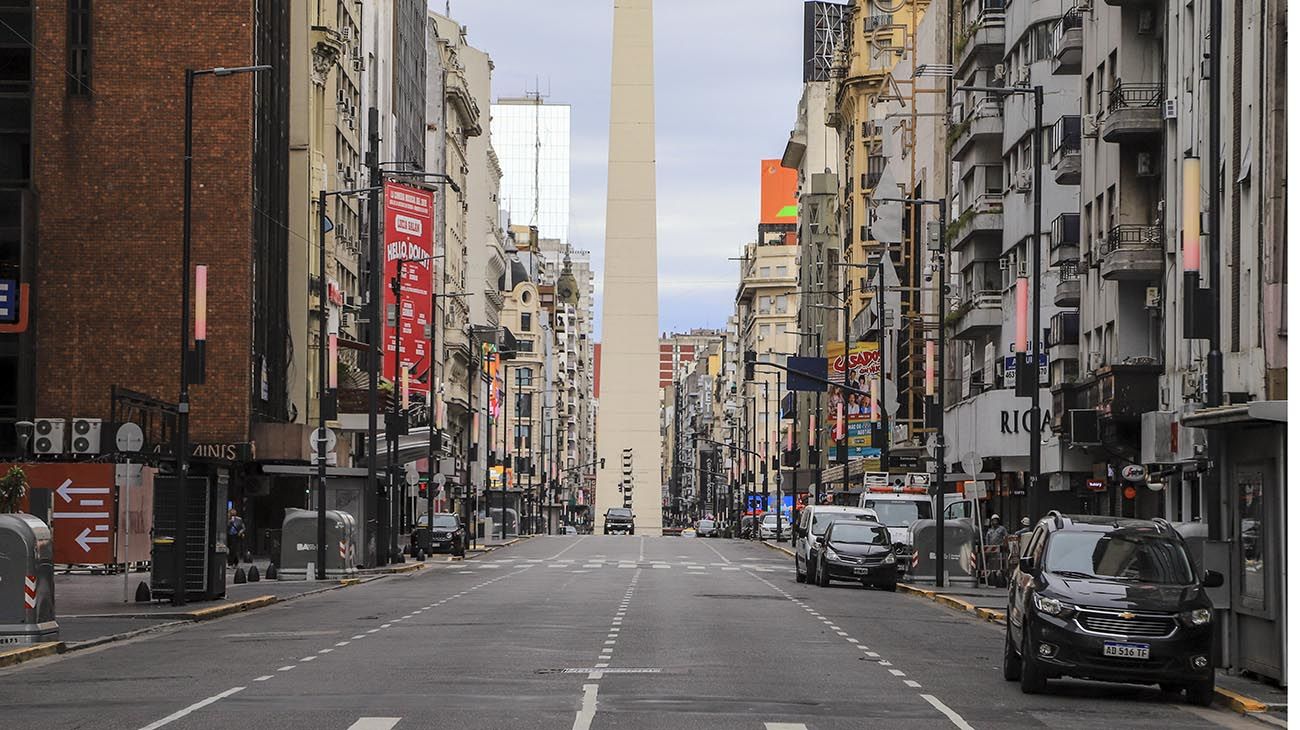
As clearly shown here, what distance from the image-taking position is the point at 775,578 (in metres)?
58.3

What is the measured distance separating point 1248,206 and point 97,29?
3943cm

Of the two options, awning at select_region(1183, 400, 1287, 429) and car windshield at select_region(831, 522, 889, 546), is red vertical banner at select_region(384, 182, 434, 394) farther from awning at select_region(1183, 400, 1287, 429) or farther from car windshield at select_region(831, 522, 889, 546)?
awning at select_region(1183, 400, 1287, 429)

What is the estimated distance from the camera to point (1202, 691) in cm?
2136

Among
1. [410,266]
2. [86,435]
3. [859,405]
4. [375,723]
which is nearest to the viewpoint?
[375,723]

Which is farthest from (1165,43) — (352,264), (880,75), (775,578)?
(880,75)

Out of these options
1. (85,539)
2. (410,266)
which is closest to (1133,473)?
(85,539)

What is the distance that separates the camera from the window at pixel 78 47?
64.5 meters

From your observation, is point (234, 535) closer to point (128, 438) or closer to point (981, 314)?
point (981, 314)

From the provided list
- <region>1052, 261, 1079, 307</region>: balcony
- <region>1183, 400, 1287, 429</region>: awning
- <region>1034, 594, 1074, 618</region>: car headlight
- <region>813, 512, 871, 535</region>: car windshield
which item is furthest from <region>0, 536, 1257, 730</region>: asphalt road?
<region>1052, 261, 1079, 307</region>: balcony

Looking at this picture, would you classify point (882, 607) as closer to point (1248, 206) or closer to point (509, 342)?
point (1248, 206)

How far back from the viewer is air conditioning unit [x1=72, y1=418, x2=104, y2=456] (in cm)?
5691

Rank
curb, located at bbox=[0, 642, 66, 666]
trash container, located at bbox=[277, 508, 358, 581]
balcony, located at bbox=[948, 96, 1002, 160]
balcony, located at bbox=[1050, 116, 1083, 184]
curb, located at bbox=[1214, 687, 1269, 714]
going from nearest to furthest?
curb, located at bbox=[1214, 687, 1269, 714] < curb, located at bbox=[0, 642, 66, 666] < trash container, located at bbox=[277, 508, 358, 581] < balcony, located at bbox=[1050, 116, 1083, 184] < balcony, located at bbox=[948, 96, 1002, 160]

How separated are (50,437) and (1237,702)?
4311 centimetres

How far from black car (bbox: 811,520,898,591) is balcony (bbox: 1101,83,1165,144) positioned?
1122 cm
